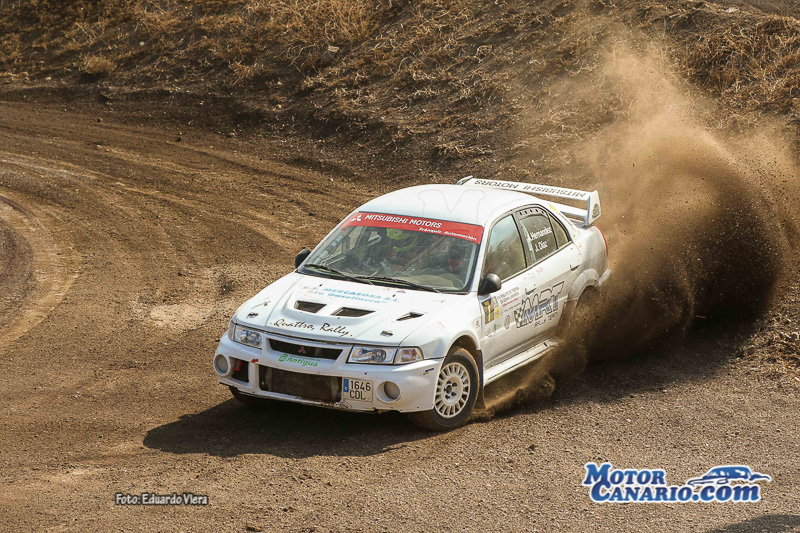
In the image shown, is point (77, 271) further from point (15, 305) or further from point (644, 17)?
point (644, 17)

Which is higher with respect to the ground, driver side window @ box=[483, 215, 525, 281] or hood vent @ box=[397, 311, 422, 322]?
driver side window @ box=[483, 215, 525, 281]

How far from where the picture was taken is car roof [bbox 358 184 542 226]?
8016 millimetres

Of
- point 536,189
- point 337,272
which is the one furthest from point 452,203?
point 536,189

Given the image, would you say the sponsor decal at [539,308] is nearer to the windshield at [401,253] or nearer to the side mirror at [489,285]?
the side mirror at [489,285]

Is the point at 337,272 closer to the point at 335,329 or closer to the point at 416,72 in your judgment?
the point at 335,329

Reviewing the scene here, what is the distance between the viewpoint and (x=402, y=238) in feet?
25.7

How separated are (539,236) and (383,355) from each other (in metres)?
2.48

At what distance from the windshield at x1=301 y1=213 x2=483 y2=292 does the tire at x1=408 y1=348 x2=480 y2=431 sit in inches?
26.4

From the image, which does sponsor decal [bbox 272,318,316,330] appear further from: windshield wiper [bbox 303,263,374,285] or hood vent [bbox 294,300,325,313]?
A: windshield wiper [bbox 303,263,374,285]

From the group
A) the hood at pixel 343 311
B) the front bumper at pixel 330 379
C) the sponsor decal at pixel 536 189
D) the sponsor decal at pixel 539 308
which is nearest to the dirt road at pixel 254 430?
the front bumper at pixel 330 379

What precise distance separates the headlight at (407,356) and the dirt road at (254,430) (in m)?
0.64

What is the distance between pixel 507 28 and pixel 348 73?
3.52 meters

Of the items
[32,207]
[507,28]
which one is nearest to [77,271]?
[32,207]

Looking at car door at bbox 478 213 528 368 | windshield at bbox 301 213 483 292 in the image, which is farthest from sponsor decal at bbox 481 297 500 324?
windshield at bbox 301 213 483 292
